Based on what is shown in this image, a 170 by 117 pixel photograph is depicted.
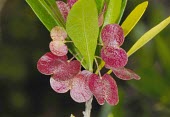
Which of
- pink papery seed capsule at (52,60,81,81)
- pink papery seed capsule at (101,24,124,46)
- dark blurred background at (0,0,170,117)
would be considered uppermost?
pink papery seed capsule at (101,24,124,46)

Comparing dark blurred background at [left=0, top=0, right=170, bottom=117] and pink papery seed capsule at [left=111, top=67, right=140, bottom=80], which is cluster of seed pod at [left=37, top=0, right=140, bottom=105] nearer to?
pink papery seed capsule at [left=111, top=67, right=140, bottom=80]

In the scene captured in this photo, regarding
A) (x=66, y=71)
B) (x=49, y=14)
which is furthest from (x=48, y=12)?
(x=66, y=71)

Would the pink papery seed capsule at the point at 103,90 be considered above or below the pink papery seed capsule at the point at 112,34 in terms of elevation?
below

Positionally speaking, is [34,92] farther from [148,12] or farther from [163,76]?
[163,76]

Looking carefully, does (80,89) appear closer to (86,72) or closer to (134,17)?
(86,72)

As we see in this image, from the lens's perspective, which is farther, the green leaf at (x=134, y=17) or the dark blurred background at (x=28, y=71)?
the dark blurred background at (x=28, y=71)

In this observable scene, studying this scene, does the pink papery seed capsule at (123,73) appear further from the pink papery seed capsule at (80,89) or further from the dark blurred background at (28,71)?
the dark blurred background at (28,71)

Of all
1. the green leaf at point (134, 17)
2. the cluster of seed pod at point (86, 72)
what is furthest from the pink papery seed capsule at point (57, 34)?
the green leaf at point (134, 17)

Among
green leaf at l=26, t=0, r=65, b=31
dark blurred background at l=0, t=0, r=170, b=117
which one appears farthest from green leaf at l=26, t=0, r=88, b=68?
dark blurred background at l=0, t=0, r=170, b=117
